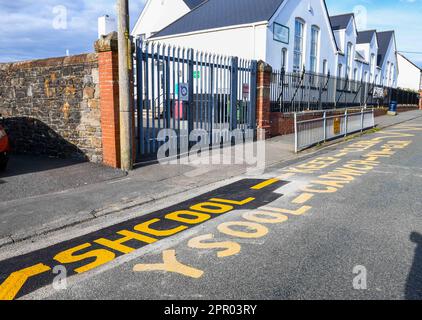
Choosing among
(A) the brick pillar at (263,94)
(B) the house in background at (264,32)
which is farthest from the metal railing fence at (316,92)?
(B) the house in background at (264,32)

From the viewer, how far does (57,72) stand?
9.06 meters

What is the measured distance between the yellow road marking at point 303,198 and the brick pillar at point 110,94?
4330 mm

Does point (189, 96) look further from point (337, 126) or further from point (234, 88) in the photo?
point (337, 126)

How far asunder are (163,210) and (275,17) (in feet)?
55.0

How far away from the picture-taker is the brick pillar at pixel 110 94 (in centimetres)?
783

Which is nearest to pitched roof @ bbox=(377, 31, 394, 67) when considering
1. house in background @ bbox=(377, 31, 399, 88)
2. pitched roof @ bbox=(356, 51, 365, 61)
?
house in background @ bbox=(377, 31, 399, 88)

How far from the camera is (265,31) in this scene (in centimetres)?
1866

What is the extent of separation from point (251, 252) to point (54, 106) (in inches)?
298

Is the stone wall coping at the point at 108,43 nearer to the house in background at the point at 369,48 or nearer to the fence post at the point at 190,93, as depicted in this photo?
the fence post at the point at 190,93

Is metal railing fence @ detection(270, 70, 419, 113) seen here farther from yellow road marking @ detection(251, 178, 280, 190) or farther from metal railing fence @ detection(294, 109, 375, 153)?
yellow road marking @ detection(251, 178, 280, 190)

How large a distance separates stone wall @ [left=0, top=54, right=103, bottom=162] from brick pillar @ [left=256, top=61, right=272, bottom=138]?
6389 millimetres

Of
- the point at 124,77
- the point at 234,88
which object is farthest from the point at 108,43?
the point at 234,88

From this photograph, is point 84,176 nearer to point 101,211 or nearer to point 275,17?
point 101,211
